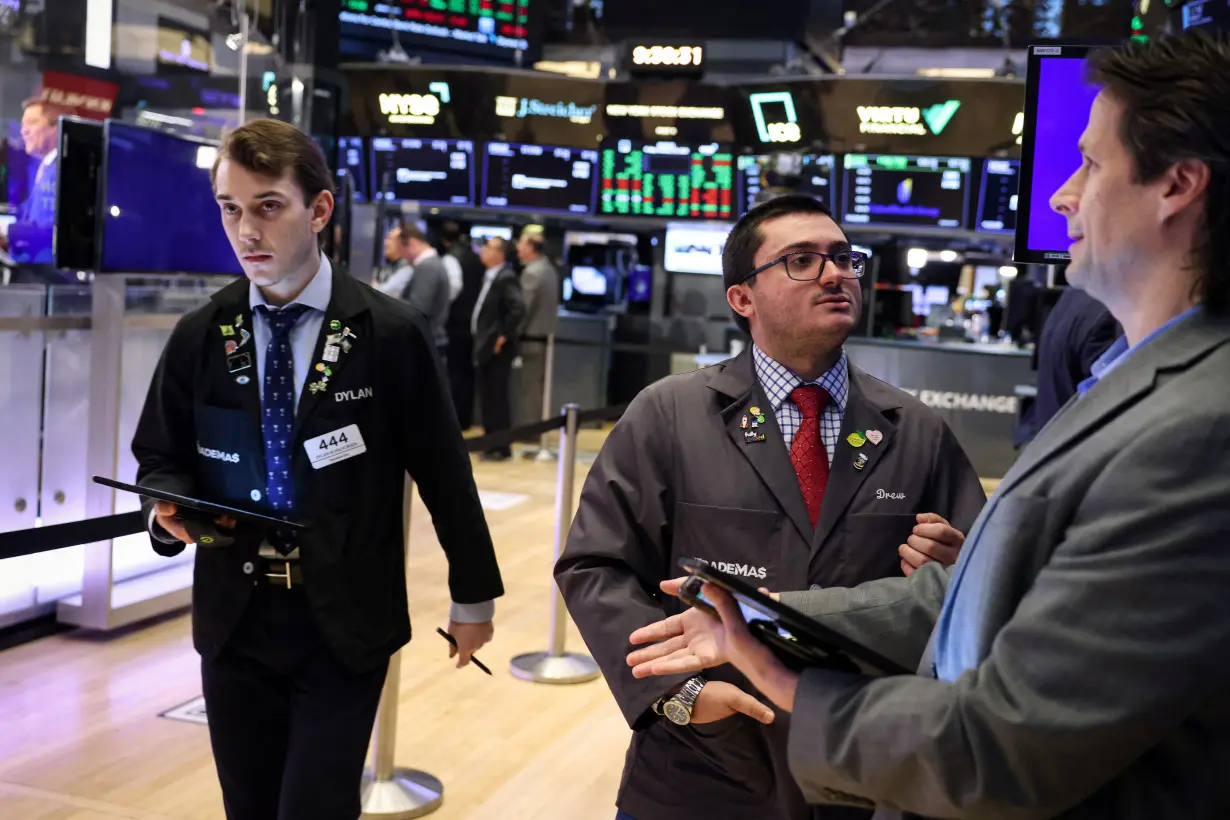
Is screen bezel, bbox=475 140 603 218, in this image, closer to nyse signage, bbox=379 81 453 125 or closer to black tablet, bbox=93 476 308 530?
nyse signage, bbox=379 81 453 125

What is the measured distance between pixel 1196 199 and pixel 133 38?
6.30 m

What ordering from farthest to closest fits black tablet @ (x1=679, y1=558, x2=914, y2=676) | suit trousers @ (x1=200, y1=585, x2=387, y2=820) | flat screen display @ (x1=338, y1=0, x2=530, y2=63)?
flat screen display @ (x1=338, y1=0, x2=530, y2=63)
suit trousers @ (x1=200, y1=585, x2=387, y2=820)
black tablet @ (x1=679, y1=558, x2=914, y2=676)

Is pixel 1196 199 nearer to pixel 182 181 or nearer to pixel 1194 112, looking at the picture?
pixel 1194 112

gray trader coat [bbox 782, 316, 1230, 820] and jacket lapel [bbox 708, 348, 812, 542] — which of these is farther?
jacket lapel [bbox 708, 348, 812, 542]

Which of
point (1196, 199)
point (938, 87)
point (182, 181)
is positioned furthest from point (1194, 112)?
point (938, 87)

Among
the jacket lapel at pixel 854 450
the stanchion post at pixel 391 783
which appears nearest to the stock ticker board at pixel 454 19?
the stanchion post at pixel 391 783

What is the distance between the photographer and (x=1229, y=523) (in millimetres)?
1003

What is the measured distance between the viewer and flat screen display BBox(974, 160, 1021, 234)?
966 cm

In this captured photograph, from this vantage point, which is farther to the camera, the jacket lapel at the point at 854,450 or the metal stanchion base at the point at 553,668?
the metal stanchion base at the point at 553,668

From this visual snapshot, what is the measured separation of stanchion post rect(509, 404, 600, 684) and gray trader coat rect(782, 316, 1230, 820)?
13.1 ft

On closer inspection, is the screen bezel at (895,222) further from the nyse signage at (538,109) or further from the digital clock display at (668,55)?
the nyse signage at (538,109)

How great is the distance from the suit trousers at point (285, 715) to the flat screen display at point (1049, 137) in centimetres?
144

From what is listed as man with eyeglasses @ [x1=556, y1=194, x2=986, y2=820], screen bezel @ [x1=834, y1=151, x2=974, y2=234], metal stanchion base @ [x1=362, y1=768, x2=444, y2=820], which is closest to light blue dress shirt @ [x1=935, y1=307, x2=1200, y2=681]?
man with eyeglasses @ [x1=556, y1=194, x2=986, y2=820]

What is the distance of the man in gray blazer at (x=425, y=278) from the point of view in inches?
391
